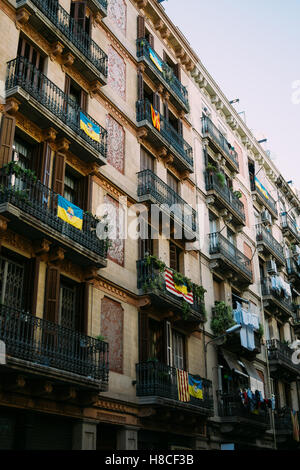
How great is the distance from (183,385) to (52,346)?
7.11m

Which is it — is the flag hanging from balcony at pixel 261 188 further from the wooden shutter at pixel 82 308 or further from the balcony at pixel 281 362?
the wooden shutter at pixel 82 308

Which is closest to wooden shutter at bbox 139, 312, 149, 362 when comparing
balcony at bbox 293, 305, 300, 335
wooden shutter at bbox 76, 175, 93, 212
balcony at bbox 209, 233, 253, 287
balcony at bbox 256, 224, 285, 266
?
wooden shutter at bbox 76, 175, 93, 212

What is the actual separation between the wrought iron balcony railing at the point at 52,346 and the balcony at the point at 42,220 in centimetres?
241

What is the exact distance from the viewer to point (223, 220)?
30.6 meters

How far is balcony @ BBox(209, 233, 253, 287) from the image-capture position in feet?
89.1

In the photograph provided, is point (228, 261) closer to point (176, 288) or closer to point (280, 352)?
point (176, 288)

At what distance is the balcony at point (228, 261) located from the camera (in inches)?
1069

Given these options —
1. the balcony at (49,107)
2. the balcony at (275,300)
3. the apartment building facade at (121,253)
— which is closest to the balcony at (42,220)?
the apartment building facade at (121,253)

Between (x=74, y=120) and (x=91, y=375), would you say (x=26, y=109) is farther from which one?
(x=91, y=375)

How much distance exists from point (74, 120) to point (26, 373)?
9159 mm

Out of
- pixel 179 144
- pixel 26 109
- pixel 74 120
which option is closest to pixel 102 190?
pixel 74 120

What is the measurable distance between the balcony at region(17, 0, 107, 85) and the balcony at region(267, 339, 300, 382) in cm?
1866

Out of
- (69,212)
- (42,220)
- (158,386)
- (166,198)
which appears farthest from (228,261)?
(42,220)
